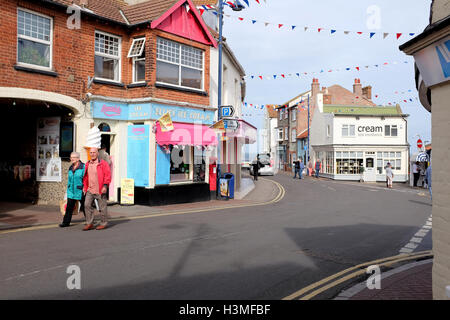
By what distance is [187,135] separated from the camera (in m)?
14.9

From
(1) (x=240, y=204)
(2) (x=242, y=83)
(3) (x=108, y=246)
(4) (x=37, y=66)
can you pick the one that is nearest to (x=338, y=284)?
(3) (x=108, y=246)

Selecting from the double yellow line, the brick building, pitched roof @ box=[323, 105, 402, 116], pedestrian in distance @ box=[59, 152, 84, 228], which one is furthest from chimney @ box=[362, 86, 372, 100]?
pedestrian in distance @ box=[59, 152, 84, 228]

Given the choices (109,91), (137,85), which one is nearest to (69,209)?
(109,91)

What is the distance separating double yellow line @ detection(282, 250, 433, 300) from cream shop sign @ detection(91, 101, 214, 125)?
31.3 feet

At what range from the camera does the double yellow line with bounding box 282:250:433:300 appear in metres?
4.98

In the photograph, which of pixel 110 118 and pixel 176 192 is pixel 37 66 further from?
pixel 176 192

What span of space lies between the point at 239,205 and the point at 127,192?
4258 millimetres

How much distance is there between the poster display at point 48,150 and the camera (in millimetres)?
12945

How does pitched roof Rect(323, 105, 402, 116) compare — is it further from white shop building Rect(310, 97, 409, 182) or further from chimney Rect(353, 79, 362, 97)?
chimney Rect(353, 79, 362, 97)

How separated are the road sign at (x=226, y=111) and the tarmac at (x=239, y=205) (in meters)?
3.62

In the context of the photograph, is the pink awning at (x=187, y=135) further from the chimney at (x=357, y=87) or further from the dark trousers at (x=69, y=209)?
the chimney at (x=357, y=87)

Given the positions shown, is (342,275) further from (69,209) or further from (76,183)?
(69,209)

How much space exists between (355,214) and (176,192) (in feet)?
21.5

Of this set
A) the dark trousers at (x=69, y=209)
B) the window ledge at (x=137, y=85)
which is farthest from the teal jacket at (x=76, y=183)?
the window ledge at (x=137, y=85)
